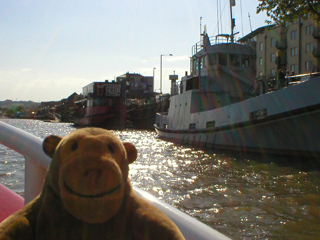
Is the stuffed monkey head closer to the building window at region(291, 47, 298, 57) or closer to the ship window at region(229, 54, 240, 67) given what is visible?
the ship window at region(229, 54, 240, 67)

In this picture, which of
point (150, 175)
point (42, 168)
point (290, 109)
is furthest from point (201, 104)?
point (42, 168)

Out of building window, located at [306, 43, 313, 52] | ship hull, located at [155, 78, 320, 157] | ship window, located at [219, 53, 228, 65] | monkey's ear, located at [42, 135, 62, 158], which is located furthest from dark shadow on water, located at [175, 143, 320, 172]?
building window, located at [306, 43, 313, 52]

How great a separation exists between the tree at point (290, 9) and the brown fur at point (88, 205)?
45.5ft

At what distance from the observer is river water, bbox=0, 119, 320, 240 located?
5.14 m

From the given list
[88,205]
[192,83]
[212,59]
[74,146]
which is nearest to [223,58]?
[212,59]

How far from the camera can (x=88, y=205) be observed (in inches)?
33.7

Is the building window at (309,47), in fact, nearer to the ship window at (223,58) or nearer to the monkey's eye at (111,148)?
the ship window at (223,58)

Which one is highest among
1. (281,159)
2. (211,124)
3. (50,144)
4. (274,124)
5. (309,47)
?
(309,47)

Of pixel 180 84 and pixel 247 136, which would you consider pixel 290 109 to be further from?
pixel 180 84

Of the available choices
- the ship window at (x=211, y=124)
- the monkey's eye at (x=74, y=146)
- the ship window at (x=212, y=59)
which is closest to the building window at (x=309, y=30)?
the ship window at (x=212, y=59)

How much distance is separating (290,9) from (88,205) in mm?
14423

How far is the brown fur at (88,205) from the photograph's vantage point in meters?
0.87

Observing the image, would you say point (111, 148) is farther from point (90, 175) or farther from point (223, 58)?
point (223, 58)

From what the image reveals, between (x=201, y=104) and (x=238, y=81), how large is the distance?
87.3 inches
